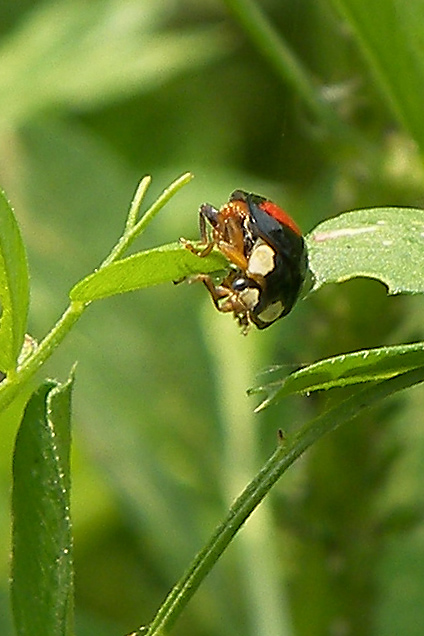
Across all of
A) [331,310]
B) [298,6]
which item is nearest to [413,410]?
[331,310]

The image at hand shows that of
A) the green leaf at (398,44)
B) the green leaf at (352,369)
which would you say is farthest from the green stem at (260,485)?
the green leaf at (398,44)

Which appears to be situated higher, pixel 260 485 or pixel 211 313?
pixel 211 313

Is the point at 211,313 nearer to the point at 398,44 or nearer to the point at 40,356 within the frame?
the point at 398,44

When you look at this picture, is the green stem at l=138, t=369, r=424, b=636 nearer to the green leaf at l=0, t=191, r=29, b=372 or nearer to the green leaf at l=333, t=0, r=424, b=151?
the green leaf at l=0, t=191, r=29, b=372

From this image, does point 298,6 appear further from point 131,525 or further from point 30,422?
point 30,422

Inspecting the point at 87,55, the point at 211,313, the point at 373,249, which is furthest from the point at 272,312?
the point at 87,55

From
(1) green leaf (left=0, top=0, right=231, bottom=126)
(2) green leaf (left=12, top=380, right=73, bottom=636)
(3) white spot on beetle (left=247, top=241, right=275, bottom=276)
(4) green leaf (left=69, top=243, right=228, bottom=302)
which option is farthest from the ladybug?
(1) green leaf (left=0, top=0, right=231, bottom=126)

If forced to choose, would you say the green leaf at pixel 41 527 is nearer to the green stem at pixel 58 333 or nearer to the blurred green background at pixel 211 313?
the green stem at pixel 58 333

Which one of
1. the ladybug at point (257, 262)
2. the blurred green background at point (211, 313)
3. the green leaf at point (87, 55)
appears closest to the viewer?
the ladybug at point (257, 262)
